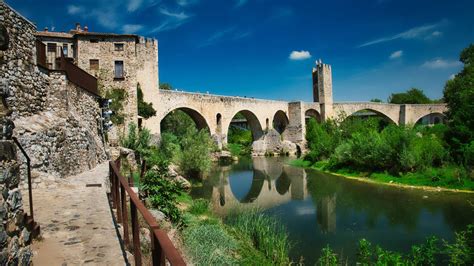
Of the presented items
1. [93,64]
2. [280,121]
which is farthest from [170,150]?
[280,121]

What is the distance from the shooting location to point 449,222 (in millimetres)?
8836

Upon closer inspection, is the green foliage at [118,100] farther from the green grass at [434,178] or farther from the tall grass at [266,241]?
the green grass at [434,178]

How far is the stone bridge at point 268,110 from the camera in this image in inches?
872

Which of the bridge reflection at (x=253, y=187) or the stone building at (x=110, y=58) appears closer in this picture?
the bridge reflection at (x=253, y=187)

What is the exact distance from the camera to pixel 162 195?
303 inches

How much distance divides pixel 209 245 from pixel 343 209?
597cm

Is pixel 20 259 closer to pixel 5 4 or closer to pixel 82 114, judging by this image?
pixel 5 4

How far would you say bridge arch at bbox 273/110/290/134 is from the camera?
36.6 metres

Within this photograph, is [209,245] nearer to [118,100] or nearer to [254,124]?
[118,100]

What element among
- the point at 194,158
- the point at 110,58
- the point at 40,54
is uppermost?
the point at 110,58

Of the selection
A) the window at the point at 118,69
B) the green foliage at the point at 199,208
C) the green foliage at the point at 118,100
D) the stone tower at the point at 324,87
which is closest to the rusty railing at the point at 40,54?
the green foliage at the point at 199,208

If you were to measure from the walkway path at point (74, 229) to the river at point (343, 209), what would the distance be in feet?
13.9

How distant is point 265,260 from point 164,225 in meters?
1.96

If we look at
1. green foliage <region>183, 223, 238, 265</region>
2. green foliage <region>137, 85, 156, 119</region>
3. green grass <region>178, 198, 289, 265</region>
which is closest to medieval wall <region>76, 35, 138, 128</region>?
green foliage <region>137, 85, 156, 119</region>
